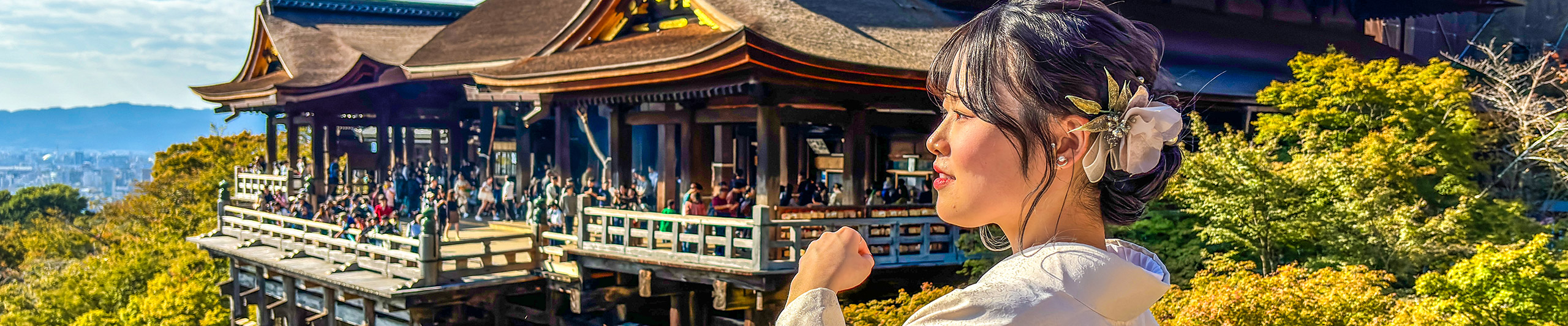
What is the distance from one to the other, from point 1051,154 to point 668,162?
13913 millimetres

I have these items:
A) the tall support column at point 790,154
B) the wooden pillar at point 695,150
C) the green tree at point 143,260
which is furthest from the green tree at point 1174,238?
the green tree at point 143,260

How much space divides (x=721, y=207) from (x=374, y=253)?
16.3ft

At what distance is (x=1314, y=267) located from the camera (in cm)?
998

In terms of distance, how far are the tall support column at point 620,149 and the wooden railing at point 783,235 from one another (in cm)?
225

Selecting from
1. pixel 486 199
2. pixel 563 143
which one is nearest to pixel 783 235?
pixel 563 143

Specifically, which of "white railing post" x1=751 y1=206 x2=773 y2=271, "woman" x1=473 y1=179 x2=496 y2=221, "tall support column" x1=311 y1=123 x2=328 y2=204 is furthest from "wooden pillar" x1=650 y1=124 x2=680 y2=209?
"tall support column" x1=311 y1=123 x2=328 y2=204

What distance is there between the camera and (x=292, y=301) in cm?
1616

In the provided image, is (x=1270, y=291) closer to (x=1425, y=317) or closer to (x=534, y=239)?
(x=1425, y=317)

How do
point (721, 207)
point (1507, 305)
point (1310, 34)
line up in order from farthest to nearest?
point (1310, 34) < point (721, 207) < point (1507, 305)

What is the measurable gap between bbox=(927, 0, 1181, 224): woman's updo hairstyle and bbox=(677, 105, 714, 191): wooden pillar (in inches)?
472

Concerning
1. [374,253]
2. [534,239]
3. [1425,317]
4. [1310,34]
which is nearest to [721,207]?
[534,239]

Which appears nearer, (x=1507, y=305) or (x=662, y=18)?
(x=1507, y=305)

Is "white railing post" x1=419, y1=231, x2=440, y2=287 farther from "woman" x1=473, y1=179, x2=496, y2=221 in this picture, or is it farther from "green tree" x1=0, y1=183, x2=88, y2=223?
"green tree" x1=0, y1=183, x2=88, y2=223

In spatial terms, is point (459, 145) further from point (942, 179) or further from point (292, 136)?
point (942, 179)
